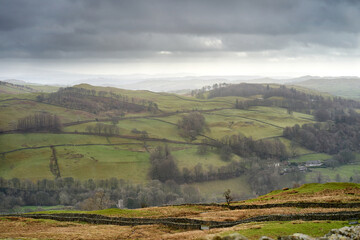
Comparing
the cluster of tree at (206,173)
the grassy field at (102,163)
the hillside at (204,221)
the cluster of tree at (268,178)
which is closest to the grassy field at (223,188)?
the cluster of tree at (206,173)

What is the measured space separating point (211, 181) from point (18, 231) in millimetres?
133930

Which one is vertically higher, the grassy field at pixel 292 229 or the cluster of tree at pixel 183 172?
the grassy field at pixel 292 229

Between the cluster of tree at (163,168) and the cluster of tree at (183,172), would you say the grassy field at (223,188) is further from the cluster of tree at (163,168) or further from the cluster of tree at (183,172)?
the cluster of tree at (163,168)

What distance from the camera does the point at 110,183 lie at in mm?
157750

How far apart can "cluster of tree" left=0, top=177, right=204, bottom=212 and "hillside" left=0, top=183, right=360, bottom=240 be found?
3145 inches

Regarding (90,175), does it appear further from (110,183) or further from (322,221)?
(322,221)

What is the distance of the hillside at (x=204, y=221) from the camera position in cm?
3638

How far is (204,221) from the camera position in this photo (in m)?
45.6

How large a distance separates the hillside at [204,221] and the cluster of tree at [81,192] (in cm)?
7987

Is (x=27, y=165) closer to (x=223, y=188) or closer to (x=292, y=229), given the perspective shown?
(x=223, y=188)

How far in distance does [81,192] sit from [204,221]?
120m

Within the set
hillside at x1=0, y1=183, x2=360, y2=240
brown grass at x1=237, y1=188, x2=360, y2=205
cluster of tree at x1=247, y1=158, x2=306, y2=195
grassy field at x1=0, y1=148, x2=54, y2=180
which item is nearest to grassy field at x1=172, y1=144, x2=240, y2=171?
cluster of tree at x1=247, y1=158, x2=306, y2=195

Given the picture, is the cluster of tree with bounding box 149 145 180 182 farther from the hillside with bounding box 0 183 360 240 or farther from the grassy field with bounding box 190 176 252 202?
the hillside with bounding box 0 183 360 240

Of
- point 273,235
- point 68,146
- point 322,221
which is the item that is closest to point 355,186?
point 322,221
